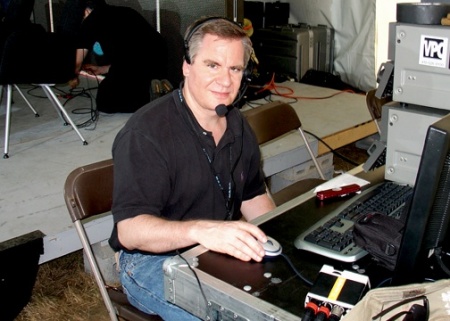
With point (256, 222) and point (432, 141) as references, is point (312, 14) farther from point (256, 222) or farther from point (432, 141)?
point (432, 141)

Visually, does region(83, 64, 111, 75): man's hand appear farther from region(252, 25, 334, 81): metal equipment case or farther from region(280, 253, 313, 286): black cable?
region(280, 253, 313, 286): black cable

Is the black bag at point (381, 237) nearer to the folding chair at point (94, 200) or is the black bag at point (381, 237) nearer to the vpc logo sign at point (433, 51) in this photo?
the vpc logo sign at point (433, 51)

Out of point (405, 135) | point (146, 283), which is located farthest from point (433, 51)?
point (146, 283)

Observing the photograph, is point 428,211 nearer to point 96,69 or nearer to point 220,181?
point 220,181

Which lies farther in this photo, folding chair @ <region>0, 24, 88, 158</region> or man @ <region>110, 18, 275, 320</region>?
folding chair @ <region>0, 24, 88, 158</region>

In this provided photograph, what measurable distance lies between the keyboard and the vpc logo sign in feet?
1.06

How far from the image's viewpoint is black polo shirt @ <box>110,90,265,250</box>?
1.50 meters

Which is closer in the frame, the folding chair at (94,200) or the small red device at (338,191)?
the small red device at (338,191)

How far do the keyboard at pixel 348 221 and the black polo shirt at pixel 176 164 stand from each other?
40cm

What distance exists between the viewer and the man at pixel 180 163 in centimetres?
149

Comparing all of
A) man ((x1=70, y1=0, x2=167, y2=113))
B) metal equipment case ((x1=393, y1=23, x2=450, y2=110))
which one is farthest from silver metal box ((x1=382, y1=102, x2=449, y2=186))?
man ((x1=70, y1=0, x2=167, y2=113))

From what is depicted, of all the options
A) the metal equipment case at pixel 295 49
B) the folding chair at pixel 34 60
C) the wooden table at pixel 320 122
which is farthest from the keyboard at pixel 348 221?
the metal equipment case at pixel 295 49

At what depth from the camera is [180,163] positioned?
5.20ft

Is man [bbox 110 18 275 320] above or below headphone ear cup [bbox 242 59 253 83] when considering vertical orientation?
below
